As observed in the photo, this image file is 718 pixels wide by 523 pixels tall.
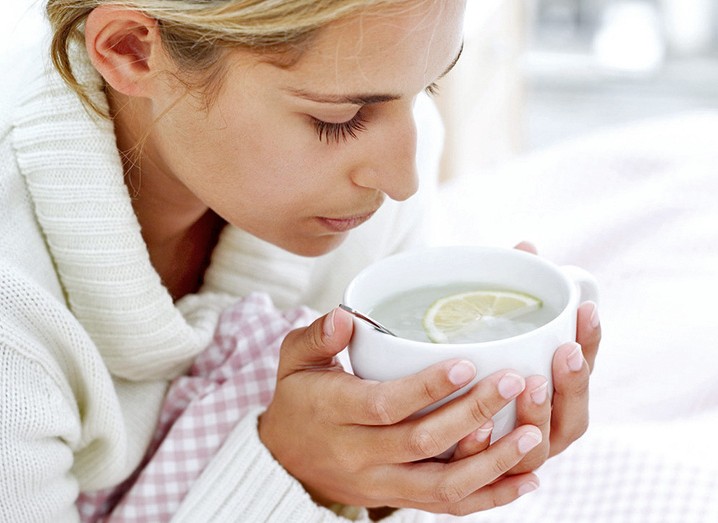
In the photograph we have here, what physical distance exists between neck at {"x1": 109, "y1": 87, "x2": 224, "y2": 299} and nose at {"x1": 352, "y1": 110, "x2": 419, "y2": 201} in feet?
0.68

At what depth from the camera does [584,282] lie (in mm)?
893

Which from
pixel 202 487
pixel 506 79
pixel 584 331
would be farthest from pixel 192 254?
pixel 506 79

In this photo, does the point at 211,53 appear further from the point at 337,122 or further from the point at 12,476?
the point at 12,476

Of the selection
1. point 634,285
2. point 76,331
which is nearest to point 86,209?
point 76,331

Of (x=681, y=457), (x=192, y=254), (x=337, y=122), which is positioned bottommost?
(x=681, y=457)

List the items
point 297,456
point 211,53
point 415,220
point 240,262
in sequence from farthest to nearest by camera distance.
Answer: point 415,220
point 240,262
point 297,456
point 211,53

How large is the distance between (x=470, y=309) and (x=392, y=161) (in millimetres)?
142

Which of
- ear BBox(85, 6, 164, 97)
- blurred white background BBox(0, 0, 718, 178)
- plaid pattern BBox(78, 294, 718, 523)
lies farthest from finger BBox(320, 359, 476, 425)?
blurred white background BBox(0, 0, 718, 178)

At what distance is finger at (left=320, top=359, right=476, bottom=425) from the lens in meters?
0.73

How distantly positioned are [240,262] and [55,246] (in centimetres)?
26

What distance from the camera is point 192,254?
1.22 m

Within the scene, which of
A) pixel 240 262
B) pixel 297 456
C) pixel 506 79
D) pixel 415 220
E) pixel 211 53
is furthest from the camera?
pixel 506 79

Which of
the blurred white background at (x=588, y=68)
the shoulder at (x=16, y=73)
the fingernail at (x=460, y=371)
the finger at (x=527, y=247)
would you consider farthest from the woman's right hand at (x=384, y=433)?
the blurred white background at (x=588, y=68)

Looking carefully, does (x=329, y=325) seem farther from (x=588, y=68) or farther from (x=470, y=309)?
(x=588, y=68)
